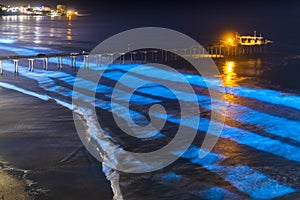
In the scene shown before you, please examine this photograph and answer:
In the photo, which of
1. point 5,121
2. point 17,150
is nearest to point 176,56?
point 5,121

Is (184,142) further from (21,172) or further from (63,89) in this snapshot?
(63,89)

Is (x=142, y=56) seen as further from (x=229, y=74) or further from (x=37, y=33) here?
(x=37, y=33)

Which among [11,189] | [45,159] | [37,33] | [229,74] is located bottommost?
[11,189]

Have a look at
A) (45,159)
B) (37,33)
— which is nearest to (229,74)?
(45,159)

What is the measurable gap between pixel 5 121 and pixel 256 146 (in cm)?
663

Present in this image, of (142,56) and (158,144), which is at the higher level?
(142,56)

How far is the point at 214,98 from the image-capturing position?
1570 centimetres

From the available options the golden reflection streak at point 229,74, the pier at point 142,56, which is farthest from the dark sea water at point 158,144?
the pier at point 142,56

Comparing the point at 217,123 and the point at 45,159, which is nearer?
the point at 45,159

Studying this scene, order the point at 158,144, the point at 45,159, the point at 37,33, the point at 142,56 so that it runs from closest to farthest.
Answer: the point at 45,159, the point at 158,144, the point at 142,56, the point at 37,33

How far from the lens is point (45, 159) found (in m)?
8.95

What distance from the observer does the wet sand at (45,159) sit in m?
7.46

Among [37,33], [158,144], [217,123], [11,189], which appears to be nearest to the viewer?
[11,189]

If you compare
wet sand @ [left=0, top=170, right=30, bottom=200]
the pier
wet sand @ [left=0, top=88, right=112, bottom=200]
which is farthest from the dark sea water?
the pier
